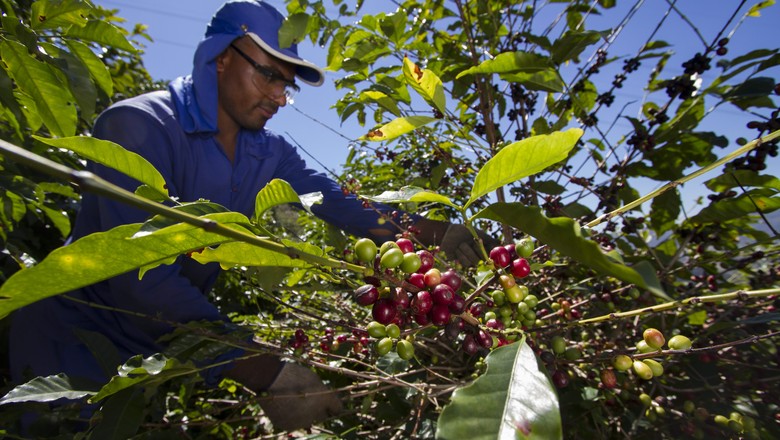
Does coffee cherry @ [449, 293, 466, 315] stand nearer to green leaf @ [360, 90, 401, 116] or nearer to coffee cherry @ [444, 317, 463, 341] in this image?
coffee cherry @ [444, 317, 463, 341]

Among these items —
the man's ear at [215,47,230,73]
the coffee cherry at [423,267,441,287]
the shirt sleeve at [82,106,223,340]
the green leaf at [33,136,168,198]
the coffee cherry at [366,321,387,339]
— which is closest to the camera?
the green leaf at [33,136,168,198]

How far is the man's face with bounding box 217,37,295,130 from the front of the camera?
246 cm

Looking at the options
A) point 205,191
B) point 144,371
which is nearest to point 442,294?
point 144,371

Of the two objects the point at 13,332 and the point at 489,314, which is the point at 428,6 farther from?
the point at 13,332

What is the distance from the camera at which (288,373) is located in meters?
1.69

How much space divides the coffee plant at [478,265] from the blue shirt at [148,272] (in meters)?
0.25

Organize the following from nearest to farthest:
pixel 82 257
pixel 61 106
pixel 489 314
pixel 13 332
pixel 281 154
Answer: pixel 82 257 → pixel 489 314 → pixel 61 106 → pixel 13 332 → pixel 281 154

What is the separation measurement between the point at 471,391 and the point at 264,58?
249 centimetres

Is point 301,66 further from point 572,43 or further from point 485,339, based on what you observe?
point 485,339

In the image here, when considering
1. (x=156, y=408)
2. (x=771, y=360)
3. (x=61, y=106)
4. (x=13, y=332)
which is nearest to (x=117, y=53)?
(x=13, y=332)

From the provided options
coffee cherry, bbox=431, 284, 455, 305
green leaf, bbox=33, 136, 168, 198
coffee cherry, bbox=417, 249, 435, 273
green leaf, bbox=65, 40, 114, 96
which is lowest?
coffee cherry, bbox=431, 284, 455, 305

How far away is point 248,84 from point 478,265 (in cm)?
201

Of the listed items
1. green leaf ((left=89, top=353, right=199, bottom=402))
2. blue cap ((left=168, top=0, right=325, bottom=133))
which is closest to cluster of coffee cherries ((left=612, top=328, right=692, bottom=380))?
green leaf ((left=89, top=353, right=199, bottom=402))

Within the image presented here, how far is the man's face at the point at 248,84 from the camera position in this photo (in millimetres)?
2457
